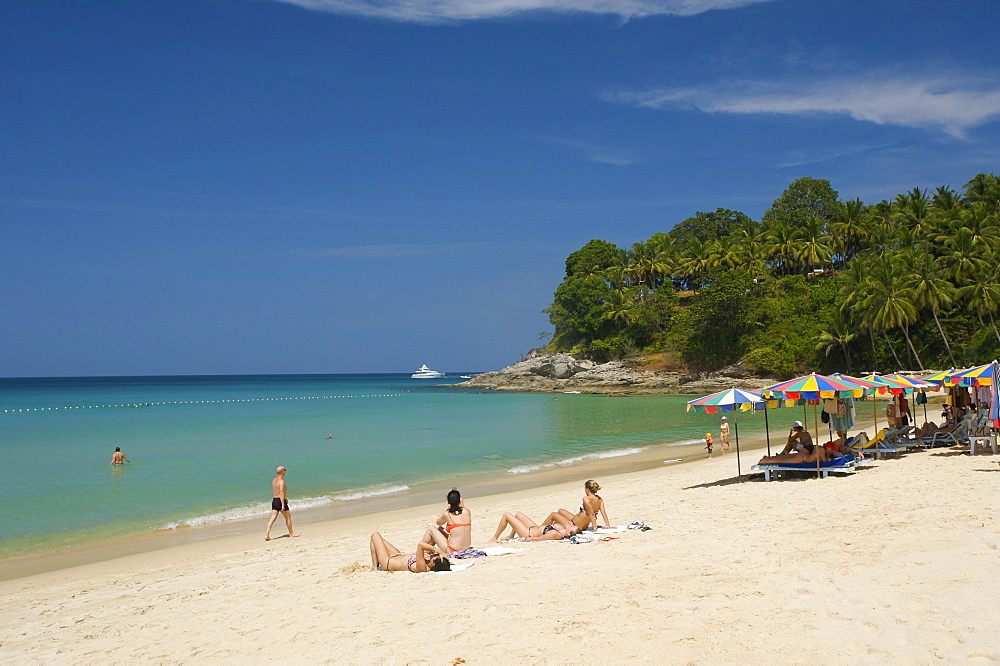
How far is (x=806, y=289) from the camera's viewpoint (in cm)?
6138

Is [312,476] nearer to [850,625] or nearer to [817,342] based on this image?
[850,625]

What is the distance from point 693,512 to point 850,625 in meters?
5.22

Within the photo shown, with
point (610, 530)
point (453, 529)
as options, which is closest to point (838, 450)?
point (610, 530)

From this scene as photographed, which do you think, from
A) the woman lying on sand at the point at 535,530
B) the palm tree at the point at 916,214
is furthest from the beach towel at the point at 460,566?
the palm tree at the point at 916,214

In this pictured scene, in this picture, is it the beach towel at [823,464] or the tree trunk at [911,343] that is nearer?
the beach towel at [823,464]

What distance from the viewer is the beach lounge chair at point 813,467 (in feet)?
41.8

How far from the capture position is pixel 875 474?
12453 mm

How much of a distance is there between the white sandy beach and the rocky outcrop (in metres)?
48.1

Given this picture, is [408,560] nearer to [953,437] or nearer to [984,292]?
[953,437]

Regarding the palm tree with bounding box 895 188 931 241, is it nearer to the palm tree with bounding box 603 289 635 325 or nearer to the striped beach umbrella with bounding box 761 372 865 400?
the palm tree with bounding box 603 289 635 325

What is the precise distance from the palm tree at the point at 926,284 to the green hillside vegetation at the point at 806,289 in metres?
0.09

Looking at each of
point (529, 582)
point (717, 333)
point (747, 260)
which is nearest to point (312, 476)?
point (529, 582)

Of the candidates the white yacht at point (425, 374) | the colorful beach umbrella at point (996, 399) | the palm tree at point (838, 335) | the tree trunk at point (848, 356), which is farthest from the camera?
the white yacht at point (425, 374)

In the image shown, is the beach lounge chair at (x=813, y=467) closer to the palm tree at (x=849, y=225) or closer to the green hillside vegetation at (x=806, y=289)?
the green hillside vegetation at (x=806, y=289)
